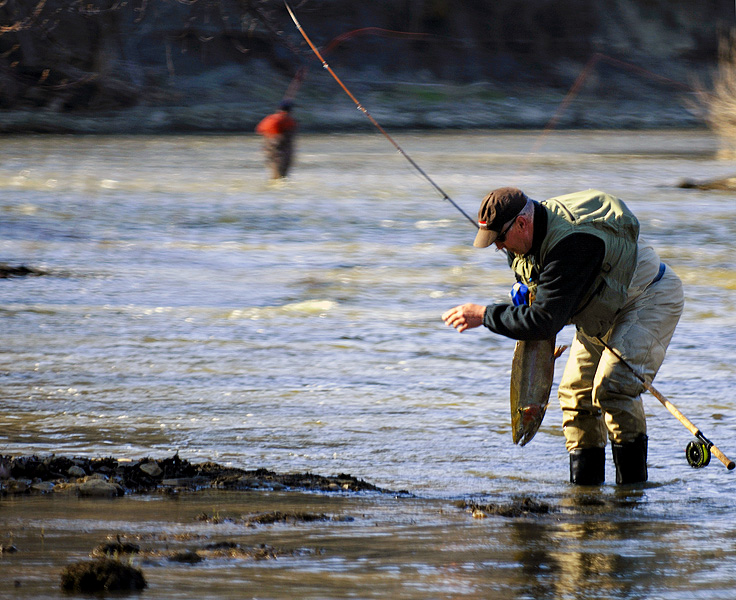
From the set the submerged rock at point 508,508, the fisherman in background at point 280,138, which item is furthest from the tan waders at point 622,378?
the fisherman in background at point 280,138

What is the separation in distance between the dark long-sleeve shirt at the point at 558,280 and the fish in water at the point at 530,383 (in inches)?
16.0

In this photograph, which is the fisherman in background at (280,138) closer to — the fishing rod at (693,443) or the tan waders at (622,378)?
the tan waders at (622,378)

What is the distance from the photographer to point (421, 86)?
39.7m

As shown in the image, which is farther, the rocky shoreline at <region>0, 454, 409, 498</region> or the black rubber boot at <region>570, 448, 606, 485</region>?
the black rubber boot at <region>570, 448, 606, 485</region>

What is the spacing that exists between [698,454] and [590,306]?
76cm

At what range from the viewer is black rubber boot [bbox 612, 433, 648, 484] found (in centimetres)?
527

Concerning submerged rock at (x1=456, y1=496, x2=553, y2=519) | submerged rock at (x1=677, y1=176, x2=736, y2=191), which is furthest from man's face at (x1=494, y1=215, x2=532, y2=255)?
submerged rock at (x1=677, y1=176, x2=736, y2=191)

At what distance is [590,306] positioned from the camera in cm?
498

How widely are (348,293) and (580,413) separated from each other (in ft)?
17.0

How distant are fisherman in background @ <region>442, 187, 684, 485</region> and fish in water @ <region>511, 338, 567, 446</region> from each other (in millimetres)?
173

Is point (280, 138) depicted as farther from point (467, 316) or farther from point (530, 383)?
point (467, 316)

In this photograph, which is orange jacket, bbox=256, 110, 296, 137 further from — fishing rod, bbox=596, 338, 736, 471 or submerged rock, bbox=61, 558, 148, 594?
submerged rock, bbox=61, 558, 148, 594

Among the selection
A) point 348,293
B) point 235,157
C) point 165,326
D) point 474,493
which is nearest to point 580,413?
point 474,493

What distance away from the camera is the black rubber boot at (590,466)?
17.6 ft
